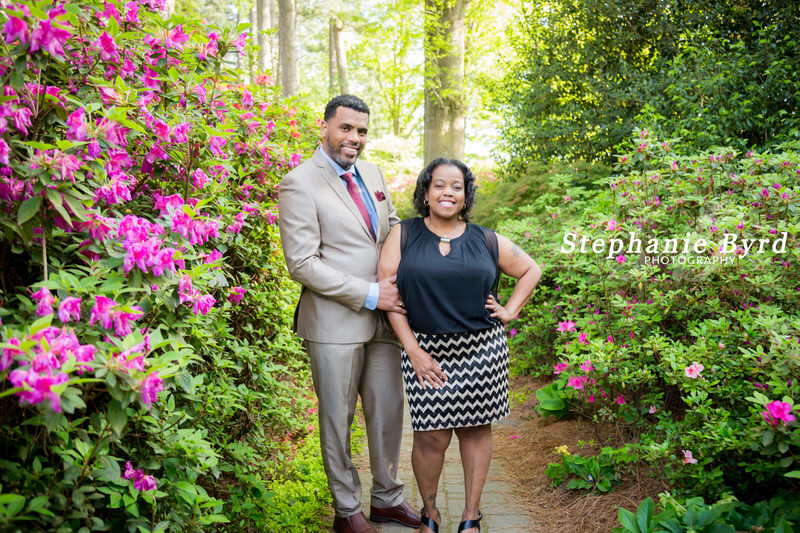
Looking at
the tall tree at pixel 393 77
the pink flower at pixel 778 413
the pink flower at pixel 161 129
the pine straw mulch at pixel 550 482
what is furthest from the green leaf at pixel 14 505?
the tall tree at pixel 393 77

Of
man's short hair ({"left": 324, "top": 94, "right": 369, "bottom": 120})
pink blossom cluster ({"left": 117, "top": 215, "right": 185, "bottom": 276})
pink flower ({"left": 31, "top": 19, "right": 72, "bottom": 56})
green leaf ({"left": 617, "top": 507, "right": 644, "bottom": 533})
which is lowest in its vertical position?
green leaf ({"left": 617, "top": 507, "right": 644, "bottom": 533})

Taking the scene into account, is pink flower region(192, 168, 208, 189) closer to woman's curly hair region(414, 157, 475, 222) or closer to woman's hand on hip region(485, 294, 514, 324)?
woman's curly hair region(414, 157, 475, 222)

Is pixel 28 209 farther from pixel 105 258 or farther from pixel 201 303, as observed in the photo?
pixel 201 303

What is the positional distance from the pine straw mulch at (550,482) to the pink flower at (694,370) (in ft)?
2.28

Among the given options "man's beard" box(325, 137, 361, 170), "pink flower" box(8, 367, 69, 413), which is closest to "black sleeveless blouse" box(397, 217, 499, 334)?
"man's beard" box(325, 137, 361, 170)

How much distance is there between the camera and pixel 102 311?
5.73ft

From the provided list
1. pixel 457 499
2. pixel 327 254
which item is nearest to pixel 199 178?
pixel 327 254

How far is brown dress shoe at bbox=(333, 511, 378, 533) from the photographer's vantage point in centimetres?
334

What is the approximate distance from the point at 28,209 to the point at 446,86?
962 cm

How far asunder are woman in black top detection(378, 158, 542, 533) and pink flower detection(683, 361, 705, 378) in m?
0.88

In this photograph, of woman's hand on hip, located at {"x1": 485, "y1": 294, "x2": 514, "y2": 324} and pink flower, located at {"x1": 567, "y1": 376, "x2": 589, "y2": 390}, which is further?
pink flower, located at {"x1": 567, "y1": 376, "x2": 589, "y2": 390}

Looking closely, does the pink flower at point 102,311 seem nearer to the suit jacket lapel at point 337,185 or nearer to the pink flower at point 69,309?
the pink flower at point 69,309

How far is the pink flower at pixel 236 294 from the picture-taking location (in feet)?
11.1

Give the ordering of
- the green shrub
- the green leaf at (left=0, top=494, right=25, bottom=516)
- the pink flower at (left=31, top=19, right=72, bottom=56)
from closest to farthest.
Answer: the green leaf at (left=0, top=494, right=25, bottom=516)
the pink flower at (left=31, top=19, right=72, bottom=56)
the green shrub
